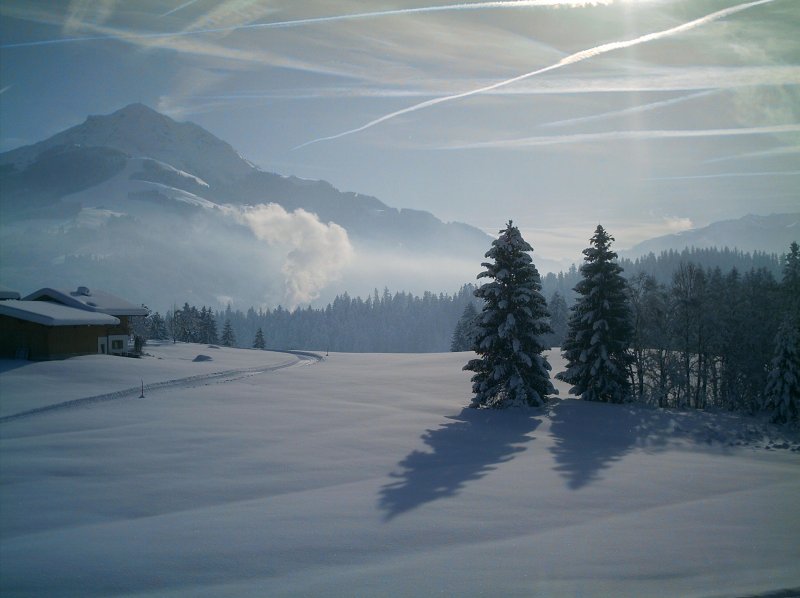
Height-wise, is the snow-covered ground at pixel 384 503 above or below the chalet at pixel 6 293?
below

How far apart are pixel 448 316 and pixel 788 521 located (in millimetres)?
149771

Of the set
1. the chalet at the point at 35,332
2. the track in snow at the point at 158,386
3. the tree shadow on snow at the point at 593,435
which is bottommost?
the tree shadow on snow at the point at 593,435

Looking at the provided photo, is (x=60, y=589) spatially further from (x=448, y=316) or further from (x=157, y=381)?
(x=448, y=316)

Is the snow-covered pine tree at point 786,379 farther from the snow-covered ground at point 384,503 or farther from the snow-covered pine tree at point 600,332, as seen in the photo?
the snow-covered pine tree at point 600,332

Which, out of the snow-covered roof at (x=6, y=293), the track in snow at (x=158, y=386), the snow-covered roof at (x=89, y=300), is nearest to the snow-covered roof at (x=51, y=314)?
the snow-covered roof at (x=89, y=300)

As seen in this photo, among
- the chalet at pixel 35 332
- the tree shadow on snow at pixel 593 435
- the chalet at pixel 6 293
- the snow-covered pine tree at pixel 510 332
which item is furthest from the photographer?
the chalet at pixel 6 293

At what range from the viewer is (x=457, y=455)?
1595 cm

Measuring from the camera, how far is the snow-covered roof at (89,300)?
42469 mm

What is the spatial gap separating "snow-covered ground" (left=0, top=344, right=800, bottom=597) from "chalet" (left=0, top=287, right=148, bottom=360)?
14.3 meters

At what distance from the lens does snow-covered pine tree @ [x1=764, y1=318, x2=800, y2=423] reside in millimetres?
25328

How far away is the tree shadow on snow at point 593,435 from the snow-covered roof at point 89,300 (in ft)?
125

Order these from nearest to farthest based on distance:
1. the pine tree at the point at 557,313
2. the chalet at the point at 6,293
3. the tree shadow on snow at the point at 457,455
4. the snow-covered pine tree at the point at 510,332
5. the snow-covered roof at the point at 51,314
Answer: the tree shadow on snow at the point at 457,455 → the snow-covered pine tree at the point at 510,332 → the snow-covered roof at the point at 51,314 → the chalet at the point at 6,293 → the pine tree at the point at 557,313

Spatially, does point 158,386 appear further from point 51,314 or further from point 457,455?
point 457,455

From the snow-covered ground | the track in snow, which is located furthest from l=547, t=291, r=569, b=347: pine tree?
the snow-covered ground
